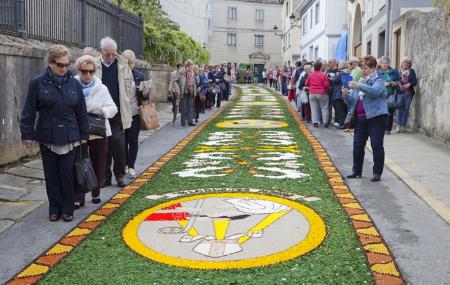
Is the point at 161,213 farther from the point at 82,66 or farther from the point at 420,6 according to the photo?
the point at 420,6

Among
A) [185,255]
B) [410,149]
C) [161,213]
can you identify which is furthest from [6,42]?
[410,149]

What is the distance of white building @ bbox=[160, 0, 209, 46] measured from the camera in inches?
1674

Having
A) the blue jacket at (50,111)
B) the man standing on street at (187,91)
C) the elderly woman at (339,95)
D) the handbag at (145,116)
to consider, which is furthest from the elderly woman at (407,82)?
the blue jacket at (50,111)

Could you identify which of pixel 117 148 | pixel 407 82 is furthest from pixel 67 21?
pixel 407 82

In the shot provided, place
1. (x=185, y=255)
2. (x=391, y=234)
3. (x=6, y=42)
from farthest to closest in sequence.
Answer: (x=6, y=42) < (x=391, y=234) < (x=185, y=255)

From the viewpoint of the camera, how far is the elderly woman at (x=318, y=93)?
1509 centimetres

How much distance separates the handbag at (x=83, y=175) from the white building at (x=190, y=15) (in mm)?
35434

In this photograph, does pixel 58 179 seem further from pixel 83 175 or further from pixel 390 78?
pixel 390 78

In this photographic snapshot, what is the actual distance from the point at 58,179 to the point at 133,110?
2349mm

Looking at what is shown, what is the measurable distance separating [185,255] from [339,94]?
35.2 feet

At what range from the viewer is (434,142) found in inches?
464

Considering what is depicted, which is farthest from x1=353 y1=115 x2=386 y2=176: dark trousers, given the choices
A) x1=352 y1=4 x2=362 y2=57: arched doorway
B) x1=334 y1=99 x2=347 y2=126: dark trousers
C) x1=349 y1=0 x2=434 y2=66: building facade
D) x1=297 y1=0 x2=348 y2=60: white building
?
x1=297 y1=0 x2=348 y2=60: white building

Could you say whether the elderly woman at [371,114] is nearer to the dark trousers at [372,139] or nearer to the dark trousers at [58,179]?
the dark trousers at [372,139]

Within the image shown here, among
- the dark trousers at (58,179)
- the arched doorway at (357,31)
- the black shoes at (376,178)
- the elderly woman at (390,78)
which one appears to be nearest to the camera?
the dark trousers at (58,179)
